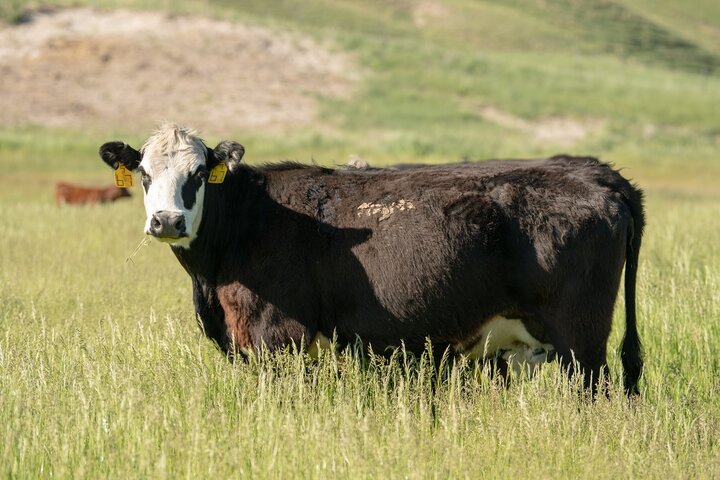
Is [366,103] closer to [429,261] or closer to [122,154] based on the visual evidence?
[122,154]

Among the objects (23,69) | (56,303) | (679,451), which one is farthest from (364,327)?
(23,69)

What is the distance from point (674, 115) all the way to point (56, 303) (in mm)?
51234

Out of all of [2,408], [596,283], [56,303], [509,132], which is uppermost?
[596,283]

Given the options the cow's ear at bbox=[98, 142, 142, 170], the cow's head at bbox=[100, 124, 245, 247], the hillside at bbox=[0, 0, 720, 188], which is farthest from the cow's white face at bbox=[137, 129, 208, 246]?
the hillside at bbox=[0, 0, 720, 188]

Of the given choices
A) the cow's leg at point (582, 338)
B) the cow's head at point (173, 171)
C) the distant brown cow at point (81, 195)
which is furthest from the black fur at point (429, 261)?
the distant brown cow at point (81, 195)

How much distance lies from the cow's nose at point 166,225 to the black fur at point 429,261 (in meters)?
0.49

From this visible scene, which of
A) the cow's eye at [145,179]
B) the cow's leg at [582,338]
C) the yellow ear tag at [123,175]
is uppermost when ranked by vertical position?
the cow's eye at [145,179]

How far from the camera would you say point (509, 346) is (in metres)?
7.18

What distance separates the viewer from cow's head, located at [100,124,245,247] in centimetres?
678

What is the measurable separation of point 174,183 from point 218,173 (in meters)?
0.46

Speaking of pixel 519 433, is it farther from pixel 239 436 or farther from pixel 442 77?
pixel 442 77

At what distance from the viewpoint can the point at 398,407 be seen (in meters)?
6.14

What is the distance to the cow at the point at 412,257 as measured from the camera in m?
6.91

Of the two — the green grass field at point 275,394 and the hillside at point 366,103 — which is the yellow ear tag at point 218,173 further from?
the hillside at point 366,103
